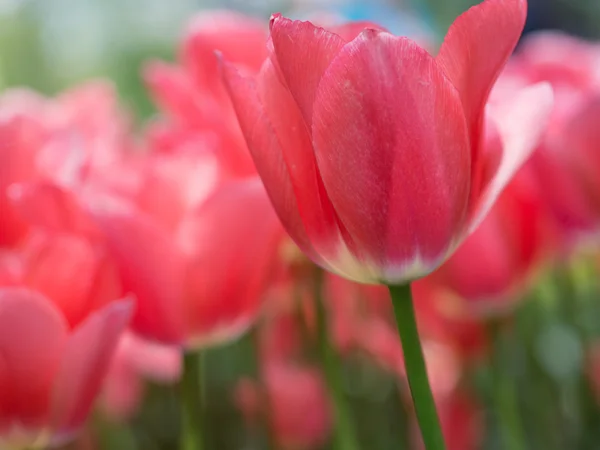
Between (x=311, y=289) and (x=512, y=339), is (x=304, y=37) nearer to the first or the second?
(x=311, y=289)

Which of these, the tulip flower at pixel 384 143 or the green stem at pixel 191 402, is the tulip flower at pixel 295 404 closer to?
the green stem at pixel 191 402

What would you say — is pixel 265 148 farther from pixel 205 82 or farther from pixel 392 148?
pixel 205 82

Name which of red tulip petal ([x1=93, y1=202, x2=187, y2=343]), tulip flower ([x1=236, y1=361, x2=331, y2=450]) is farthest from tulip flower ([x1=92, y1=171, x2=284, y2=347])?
tulip flower ([x1=236, y1=361, x2=331, y2=450])

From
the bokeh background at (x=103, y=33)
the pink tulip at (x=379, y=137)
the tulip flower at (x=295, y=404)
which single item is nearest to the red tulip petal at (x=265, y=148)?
the pink tulip at (x=379, y=137)

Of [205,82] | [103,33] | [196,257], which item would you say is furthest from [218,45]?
[103,33]

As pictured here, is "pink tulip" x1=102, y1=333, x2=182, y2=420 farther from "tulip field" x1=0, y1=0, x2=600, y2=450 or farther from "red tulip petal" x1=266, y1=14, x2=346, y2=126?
"red tulip petal" x1=266, y1=14, x2=346, y2=126

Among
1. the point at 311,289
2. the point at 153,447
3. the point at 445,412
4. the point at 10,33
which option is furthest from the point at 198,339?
the point at 10,33
